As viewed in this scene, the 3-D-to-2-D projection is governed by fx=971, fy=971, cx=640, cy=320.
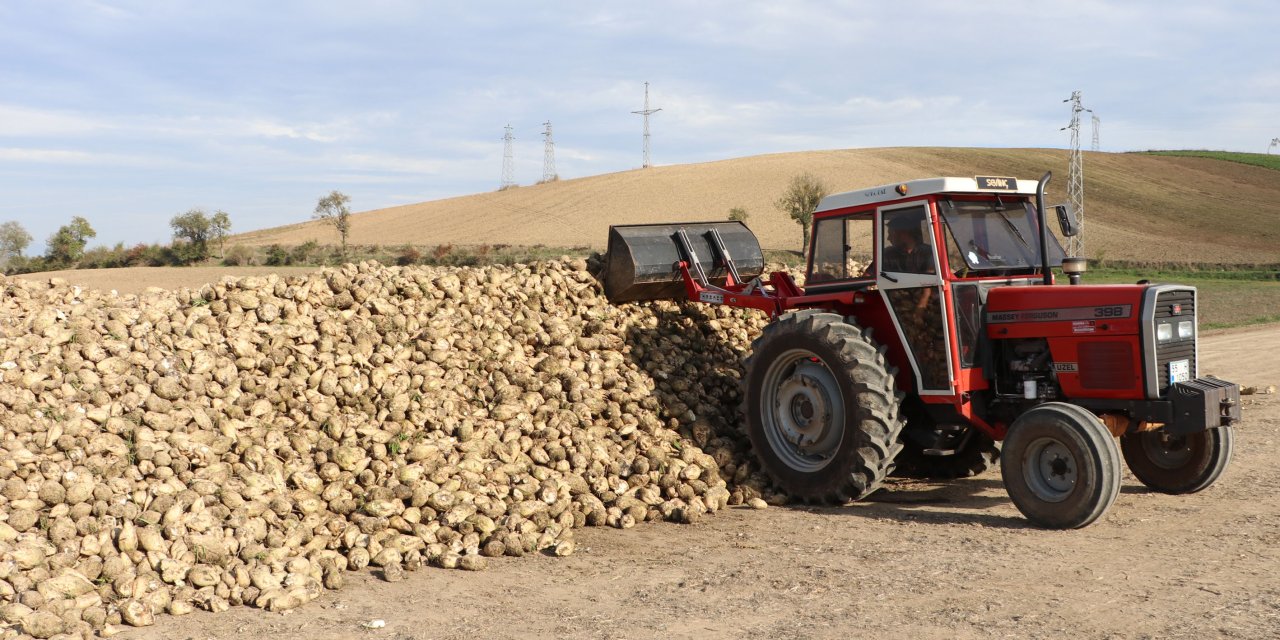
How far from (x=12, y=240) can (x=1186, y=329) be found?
29.2 metres

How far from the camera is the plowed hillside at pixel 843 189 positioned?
39.1 m

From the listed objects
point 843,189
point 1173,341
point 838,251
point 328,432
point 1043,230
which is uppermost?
point 843,189

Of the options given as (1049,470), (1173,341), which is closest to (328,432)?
(1049,470)

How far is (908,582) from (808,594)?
23.1 inches

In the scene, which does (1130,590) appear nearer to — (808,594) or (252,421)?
(808,594)

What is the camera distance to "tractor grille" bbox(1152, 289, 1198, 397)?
6.19m

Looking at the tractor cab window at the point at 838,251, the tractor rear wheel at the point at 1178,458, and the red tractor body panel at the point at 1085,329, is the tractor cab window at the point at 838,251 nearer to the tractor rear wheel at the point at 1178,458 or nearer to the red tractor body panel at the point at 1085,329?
the red tractor body panel at the point at 1085,329

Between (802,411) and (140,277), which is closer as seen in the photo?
(802,411)

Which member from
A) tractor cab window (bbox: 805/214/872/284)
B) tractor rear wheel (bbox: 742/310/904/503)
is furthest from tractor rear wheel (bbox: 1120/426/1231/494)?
tractor cab window (bbox: 805/214/872/284)

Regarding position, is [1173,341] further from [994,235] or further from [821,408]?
[821,408]

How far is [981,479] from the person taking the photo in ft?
26.6

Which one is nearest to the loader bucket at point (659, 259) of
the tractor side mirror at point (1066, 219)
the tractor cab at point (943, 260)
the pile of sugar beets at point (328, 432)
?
the pile of sugar beets at point (328, 432)

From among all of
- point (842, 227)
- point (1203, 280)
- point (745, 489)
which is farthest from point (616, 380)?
point (1203, 280)

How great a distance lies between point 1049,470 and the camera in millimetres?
6348
